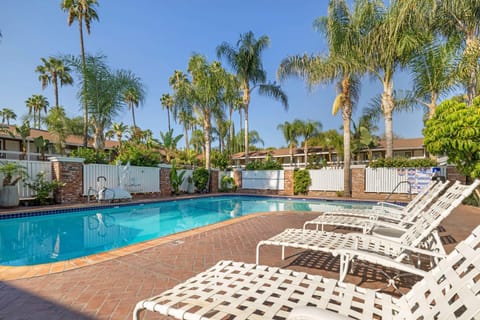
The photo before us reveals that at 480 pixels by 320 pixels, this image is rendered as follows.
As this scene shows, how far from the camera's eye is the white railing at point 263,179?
18.6 meters

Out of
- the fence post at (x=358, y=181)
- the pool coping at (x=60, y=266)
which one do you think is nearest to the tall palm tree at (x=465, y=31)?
the fence post at (x=358, y=181)

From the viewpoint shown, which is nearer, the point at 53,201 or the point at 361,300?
the point at 361,300

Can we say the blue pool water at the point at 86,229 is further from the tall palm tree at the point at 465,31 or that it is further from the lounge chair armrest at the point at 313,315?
the tall palm tree at the point at 465,31

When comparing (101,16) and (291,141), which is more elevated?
(101,16)

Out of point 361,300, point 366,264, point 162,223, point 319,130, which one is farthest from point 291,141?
point 361,300

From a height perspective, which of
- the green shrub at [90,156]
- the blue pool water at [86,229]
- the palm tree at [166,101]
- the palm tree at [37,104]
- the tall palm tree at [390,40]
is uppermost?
the palm tree at [166,101]

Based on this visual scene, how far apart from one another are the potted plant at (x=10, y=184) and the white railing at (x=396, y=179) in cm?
1708

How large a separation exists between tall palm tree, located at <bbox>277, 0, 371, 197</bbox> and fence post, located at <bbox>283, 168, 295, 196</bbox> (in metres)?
4.29

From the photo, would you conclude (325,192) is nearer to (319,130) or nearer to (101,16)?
(319,130)

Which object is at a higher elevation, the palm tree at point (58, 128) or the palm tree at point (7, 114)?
the palm tree at point (7, 114)

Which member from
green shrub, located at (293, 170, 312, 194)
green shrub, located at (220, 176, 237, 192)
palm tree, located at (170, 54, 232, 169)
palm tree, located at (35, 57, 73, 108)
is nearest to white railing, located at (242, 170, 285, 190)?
green shrub, located at (220, 176, 237, 192)

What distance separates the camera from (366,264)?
382 cm

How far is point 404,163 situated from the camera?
47.1 feet

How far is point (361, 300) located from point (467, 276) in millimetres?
680
